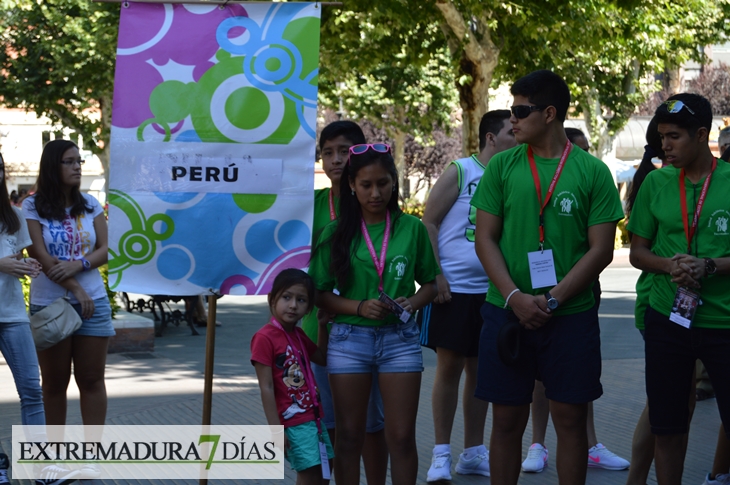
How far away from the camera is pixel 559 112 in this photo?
4168 millimetres

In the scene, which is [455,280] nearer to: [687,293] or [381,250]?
[381,250]

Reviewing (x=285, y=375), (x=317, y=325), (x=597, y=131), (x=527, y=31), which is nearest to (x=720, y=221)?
(x=317, y=325)

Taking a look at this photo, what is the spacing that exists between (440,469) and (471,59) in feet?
46.4

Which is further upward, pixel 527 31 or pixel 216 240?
pixel 527 31

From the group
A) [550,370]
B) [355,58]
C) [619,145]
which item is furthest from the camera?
[619,145]

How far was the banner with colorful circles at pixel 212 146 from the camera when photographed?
4.30 m

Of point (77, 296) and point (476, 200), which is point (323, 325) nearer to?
point (476, 200)

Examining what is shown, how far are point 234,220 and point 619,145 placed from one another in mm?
45226

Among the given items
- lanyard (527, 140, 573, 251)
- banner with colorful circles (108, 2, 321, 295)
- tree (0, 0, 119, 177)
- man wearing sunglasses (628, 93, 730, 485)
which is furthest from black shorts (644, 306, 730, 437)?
tree (0, 0, 119, 177)

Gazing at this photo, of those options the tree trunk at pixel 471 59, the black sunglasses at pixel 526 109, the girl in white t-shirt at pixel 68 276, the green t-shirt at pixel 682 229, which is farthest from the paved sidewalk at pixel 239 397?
the tree trunk at pixel 471 59

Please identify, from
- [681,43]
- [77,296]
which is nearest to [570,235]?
[77,296]

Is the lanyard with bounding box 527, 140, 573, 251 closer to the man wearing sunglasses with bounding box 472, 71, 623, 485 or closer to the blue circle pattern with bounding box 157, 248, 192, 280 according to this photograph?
the man wearing sunglasses with bounding box 472, 71, 623, 485

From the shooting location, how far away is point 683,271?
4086mm

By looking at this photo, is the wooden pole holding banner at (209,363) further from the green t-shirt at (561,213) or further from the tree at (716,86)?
the tree at (716,86)
